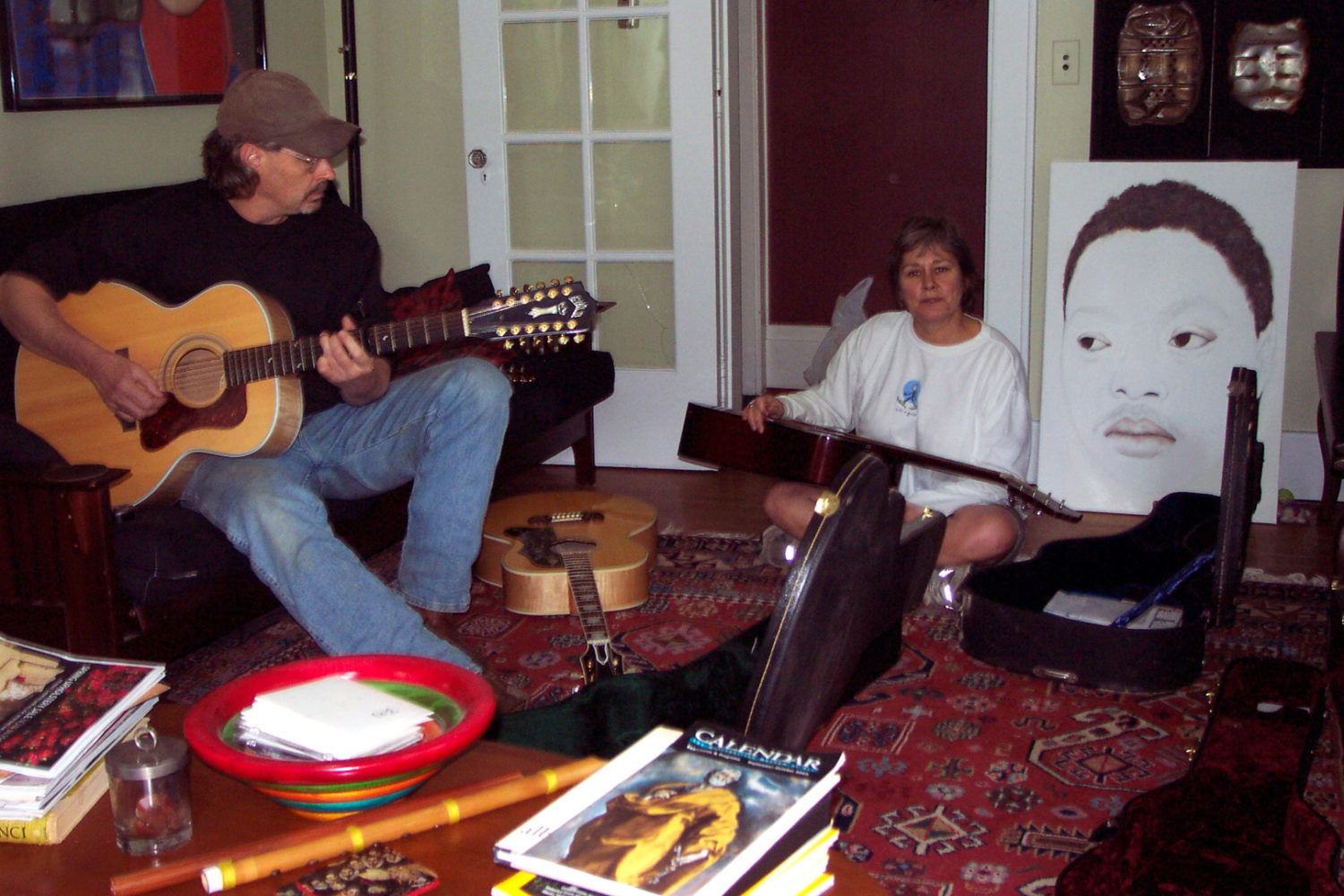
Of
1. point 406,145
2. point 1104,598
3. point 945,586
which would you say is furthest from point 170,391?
point 406,145

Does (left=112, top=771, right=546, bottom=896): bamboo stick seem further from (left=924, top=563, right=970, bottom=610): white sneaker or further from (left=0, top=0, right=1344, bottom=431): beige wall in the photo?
(left=0, top=0, right=1344, bottom=431): beige wall

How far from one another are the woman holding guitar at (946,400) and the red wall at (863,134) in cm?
228

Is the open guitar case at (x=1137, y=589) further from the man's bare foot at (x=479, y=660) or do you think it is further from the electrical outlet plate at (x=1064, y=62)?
the electrical outlet plate at (x=1064, y=62)

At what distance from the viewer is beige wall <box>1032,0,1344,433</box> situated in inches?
138

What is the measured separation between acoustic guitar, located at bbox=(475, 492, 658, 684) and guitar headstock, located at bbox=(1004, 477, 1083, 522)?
79 cm

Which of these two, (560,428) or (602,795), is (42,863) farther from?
(560,428)

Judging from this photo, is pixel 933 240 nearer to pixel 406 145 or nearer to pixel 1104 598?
pixel 1104 598

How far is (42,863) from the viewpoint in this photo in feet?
3.53

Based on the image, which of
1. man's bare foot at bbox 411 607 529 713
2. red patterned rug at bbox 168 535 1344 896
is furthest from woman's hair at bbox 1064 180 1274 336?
man's bare foot at bbox 411 607 529 713

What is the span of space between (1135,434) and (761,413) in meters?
1.35

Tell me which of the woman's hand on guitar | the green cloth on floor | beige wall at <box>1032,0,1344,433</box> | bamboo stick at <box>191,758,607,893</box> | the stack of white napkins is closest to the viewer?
bamboo stick at <box>191,758,607,893</box>

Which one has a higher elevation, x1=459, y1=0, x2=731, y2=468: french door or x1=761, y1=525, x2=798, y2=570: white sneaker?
x1=459, y1=0, x2=731, y2=468: french door

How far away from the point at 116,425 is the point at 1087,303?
2.48 metres

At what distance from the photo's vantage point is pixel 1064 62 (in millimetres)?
3592
